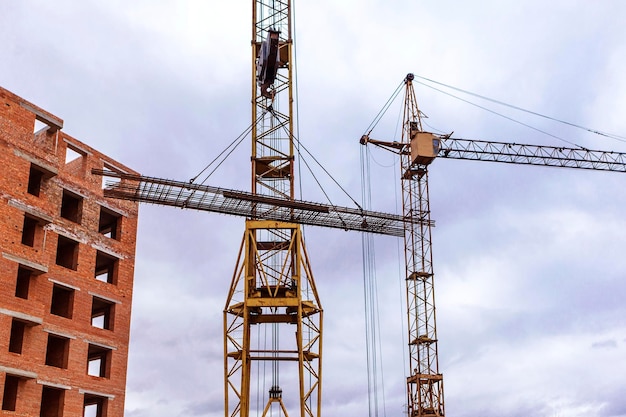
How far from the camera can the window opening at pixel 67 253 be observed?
48.5m

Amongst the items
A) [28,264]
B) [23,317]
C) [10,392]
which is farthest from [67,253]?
[10,392]

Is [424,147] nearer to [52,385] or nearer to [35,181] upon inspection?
[35,181]

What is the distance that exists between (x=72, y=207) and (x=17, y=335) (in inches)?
372

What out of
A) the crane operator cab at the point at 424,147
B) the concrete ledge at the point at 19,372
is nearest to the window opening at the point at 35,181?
the concrete ledge at the point at 19,372

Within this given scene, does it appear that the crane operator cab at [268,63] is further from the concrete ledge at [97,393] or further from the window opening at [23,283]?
the concrete ledge at [97,393]

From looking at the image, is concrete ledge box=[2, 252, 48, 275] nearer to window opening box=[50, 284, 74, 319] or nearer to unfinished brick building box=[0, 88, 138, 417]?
unfinished brick building box=[0, 88, 138, 417]

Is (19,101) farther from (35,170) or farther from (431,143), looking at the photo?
(431,143)

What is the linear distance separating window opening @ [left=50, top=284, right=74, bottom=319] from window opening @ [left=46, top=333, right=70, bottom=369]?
1510 millimetres

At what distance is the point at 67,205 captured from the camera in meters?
50.6

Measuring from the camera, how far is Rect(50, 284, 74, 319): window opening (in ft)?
156

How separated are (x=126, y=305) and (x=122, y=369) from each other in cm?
421

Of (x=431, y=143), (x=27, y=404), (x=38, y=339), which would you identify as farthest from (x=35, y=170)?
(x=431, y=143)

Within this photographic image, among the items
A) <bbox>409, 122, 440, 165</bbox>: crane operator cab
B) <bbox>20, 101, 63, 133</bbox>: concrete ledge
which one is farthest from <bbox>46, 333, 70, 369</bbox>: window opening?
<bbox>409, 122, 440, 165</bbox>: crane operator cab

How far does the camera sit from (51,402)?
46.2 metres
